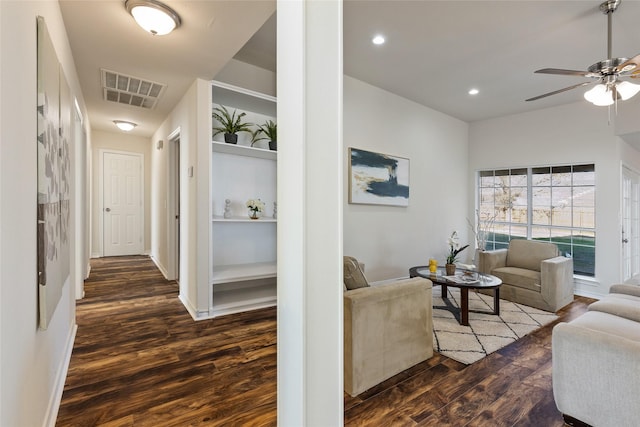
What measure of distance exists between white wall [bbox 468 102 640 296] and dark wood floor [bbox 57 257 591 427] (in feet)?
7.73

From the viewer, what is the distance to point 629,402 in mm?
1454

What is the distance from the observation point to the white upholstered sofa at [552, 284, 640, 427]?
4.77 ft

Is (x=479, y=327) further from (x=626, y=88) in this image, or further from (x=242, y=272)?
→ (x=242, y=272)

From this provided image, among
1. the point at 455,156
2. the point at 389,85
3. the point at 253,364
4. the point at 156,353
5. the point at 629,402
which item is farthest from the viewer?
the point at 455,156

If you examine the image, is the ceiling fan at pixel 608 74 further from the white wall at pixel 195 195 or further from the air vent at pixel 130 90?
the air vent at pixel 130 90

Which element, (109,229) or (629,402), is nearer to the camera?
(629,402)

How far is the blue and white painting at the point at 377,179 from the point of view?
4.08 meters

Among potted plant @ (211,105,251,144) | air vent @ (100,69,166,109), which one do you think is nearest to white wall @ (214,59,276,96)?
potted plant @ (211,105,251,144)

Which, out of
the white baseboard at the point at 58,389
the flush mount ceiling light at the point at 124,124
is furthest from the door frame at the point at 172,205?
the white baseboard at the point at 58,389

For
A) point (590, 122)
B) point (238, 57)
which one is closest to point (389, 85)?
point (238, 57)

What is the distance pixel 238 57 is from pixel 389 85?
2048 mm

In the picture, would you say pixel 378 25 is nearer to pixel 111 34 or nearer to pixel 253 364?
pixel 111 34

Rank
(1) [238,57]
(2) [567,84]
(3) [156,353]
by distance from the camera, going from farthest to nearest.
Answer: (2) [567,84] → (1) [238,57] → (3) [156,353]

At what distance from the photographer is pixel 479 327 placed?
9.98 feet
